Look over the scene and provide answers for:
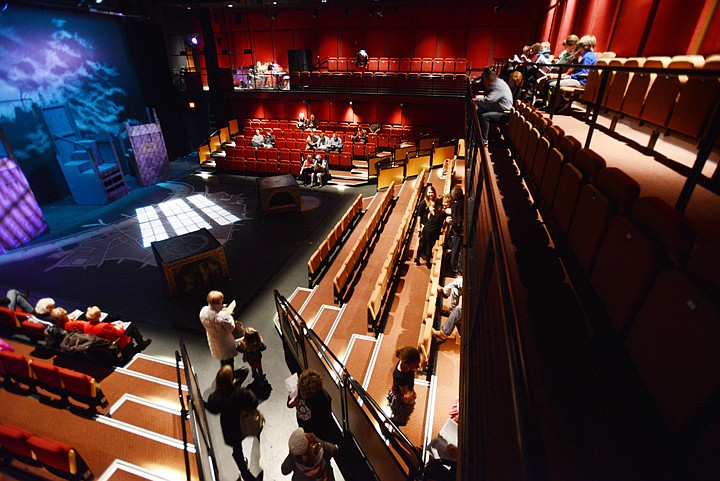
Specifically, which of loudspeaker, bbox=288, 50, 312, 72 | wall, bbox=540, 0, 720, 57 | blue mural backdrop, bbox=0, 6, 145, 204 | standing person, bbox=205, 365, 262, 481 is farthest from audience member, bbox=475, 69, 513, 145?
loudspeaker, bbox=288, 50, 312, 72

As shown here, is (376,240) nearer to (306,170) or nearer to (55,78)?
(306,170)

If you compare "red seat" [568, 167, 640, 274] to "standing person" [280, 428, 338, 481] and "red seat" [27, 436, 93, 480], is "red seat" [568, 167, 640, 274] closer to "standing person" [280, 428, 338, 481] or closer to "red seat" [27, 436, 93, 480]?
"standing person" [280, 428, 338, 481]

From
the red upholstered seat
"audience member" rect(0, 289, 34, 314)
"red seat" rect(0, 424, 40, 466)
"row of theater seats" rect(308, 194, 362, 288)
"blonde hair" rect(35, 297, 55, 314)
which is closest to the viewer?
the red upholstered seat

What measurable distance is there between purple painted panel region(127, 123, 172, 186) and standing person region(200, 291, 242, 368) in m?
8.92

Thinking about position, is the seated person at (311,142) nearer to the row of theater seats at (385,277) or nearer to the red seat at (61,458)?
the row of theater seats at (385,277)

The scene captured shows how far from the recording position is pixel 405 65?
1336 centimetres

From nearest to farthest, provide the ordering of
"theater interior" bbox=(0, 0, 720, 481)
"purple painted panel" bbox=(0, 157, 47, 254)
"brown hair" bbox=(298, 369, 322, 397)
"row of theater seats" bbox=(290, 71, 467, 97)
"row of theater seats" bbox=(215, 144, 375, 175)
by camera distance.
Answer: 1. "theater interior" bbox=(0, 0, 720, 481)
2. "brown hair" bbox=(298, 369, 322, 397)
3. "purple painted panel" bbox=(0, 157, 47, 254)
4. "row of theater seats" bbox=(215, 144, 375, 175)
5. "row of theater seats" bbox=(290, 71, 467, 97)

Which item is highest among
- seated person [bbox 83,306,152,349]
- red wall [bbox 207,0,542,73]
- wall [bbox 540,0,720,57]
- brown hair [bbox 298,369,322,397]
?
red wall [bbox 207,0,542,73]

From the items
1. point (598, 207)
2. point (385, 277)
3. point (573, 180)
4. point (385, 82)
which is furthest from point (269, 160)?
point (598, 207)

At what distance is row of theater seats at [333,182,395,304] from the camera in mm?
4951

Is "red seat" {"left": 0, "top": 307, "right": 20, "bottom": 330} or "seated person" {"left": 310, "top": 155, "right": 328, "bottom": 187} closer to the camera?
"red seat" {"left": 0, "top": 307, "right": 20, "bottom": 330}

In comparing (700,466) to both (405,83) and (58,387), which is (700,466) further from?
(405,83)

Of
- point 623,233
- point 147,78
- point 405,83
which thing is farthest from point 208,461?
point 147,78

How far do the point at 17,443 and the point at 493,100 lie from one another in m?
6.09
